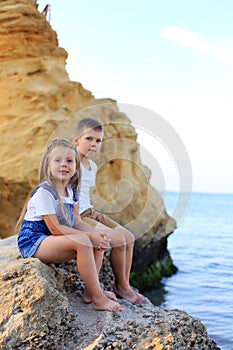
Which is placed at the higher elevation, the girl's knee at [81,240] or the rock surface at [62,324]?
the girl's knee at [81,240]

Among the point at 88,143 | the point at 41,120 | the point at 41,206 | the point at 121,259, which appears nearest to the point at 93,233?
the point at 41,206

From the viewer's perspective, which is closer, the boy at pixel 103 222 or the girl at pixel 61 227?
the girl at pixel 61 227

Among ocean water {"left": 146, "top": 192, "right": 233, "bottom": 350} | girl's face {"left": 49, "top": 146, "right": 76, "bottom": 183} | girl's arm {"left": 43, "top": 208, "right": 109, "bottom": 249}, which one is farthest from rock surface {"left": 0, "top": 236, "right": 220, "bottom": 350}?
ocean water {"left": 146, "top": 192, "right": 233, "bottom": 350}

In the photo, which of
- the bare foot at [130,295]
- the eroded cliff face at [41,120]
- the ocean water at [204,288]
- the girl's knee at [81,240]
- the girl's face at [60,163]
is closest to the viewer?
the girl's knee at [81,240]

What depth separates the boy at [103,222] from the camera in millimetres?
4383

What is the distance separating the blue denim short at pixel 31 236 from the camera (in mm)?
3904

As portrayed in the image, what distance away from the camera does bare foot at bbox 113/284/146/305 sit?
4.31 m

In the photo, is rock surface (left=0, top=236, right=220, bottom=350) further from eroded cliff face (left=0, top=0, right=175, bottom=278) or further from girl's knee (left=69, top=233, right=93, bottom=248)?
eroded cliff face (left=0, top=0, right=175, bottom=278)

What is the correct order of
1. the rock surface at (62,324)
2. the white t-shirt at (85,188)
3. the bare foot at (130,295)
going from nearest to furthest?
the rock surface at (62,324)
the bare foot at (130,295)
the white t-shirt at (85,188)

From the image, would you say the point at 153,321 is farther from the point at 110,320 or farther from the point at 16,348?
the point at 16,348

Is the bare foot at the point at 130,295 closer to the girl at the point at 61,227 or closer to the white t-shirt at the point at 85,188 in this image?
the girl at the point at 61,227

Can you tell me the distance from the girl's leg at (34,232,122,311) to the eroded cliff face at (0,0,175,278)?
3703 millimetres

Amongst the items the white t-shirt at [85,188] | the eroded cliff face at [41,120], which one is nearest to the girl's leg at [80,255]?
the white t-shirt at [85,188]

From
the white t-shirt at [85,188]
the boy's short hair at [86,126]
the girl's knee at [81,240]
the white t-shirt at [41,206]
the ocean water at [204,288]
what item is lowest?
the ocean water at [204,288]
